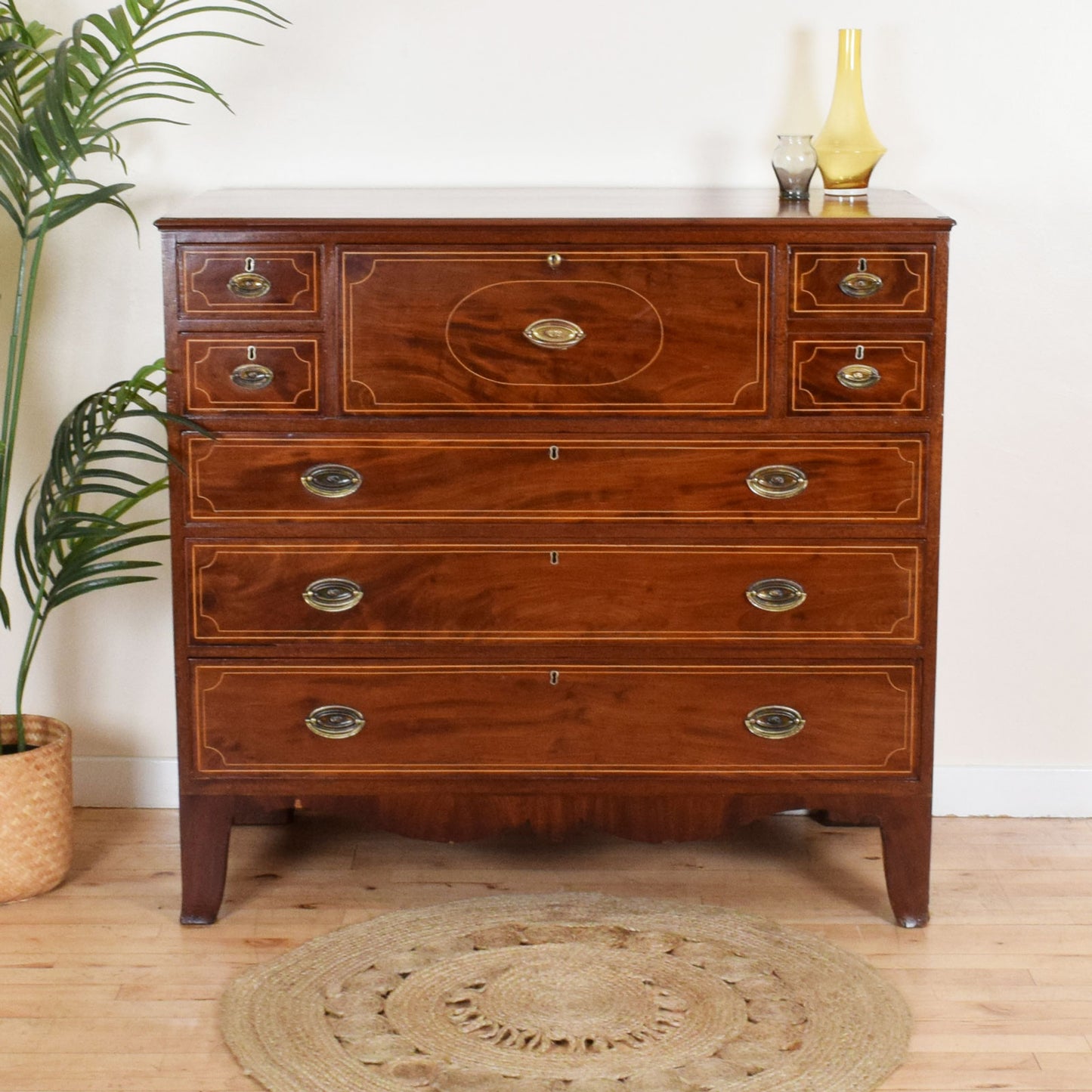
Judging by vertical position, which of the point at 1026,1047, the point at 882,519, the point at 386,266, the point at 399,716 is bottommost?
the point at 1026,1047

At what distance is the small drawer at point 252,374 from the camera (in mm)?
2646

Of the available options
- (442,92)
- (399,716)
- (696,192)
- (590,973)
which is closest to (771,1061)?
(590,973)

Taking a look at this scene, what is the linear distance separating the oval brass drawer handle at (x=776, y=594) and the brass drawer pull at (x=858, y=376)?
1.15ft

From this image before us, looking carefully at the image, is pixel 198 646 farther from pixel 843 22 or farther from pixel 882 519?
pixel 843 22

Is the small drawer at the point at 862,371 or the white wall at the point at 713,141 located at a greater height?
the white wall at the point at 713,141

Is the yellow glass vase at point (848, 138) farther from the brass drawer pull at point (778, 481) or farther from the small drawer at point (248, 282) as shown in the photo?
the small drawer at point (248, 282)

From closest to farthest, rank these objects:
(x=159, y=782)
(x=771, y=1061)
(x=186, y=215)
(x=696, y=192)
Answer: (x=771, y=1061), (x=186, y=215), (x=696, y=192), (x=159, y=782)

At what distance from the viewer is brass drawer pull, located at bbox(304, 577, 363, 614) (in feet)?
8.91

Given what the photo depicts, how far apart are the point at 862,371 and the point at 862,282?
15 cm

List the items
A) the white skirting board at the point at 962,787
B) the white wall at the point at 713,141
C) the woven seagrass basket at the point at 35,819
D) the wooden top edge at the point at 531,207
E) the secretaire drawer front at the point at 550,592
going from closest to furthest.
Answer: the wooden top edge at the point at 531,207 < the secretaire drawer front at the point at 550,592 < the woven seagrass basket at the point at 35,819 < the white wall at the point at 713,141 < the white skirting board at the point at 962,787

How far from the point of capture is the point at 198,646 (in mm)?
2734

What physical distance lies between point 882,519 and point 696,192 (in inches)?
31.9

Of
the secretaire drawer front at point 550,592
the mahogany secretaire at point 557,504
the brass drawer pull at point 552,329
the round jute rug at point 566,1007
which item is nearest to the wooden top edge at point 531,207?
the mahogany secretaire at point 557,504

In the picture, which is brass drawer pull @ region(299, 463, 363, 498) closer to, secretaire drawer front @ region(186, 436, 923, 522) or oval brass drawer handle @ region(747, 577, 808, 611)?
secretaire drawer front @ region(186, 436, 923, 522)
